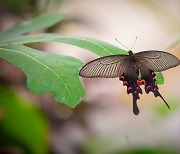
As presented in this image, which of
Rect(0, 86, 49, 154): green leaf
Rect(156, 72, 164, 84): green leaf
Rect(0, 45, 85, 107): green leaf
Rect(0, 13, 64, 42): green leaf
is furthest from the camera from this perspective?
Rect(0, 86, 49, 154): green leaf

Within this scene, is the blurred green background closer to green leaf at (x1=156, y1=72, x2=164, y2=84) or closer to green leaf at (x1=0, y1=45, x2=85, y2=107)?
green leaf at (x1=156, y1=72, x2=164, y2=84)

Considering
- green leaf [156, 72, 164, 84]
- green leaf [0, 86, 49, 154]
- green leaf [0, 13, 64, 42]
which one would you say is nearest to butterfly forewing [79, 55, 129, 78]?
green leaf [156, 72, 164, 84]

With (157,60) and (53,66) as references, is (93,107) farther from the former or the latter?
(53,66)

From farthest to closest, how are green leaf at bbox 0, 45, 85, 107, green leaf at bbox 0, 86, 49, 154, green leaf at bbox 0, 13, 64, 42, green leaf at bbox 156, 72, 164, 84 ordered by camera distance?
green leaf at bbox 0, 86, 49, 154
green leaf at bbox 0, 13, 64, 42
green leaf at bbox 156, 72, 164, 84
green leaf at bbox 0, 45, 85, 107

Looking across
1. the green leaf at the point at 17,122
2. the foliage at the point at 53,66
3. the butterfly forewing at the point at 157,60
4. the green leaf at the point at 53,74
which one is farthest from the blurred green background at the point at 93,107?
the green leaf at the point at 53,74

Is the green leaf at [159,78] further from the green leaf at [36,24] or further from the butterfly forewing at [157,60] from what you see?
the green leaf at [36,24]

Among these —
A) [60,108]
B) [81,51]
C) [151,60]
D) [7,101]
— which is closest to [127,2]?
[81,51]

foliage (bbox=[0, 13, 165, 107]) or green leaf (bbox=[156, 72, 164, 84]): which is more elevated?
foliage (bbox=[0, 13, 165, 107])

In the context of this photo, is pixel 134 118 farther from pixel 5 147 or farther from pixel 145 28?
pixel 145 28
